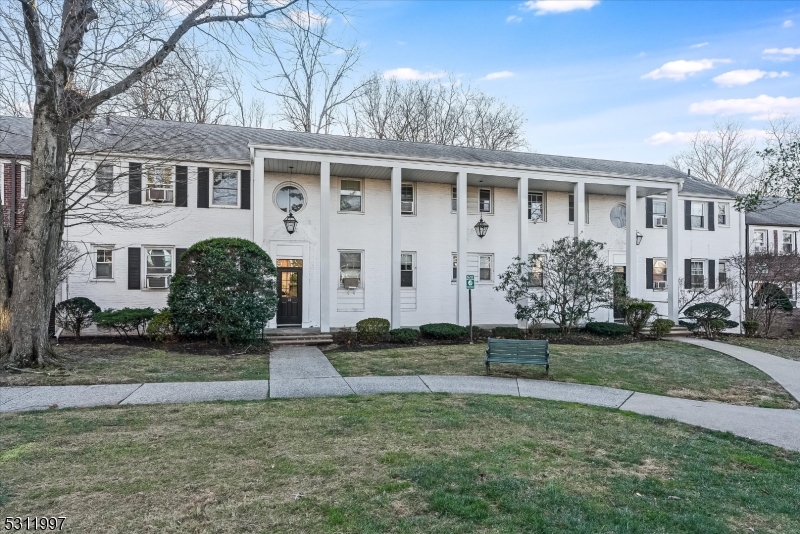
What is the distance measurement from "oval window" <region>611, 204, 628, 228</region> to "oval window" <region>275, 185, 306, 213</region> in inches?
529

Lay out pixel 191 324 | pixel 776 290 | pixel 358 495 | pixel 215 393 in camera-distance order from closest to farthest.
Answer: pixel 358 495
pixel 215 393
pixel 191 324
pixel 776 290

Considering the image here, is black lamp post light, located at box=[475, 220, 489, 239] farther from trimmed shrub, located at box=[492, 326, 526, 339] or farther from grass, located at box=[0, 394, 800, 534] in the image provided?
grass, located at box=[0, 394, 800, 534]

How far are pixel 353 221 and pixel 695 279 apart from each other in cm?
1568

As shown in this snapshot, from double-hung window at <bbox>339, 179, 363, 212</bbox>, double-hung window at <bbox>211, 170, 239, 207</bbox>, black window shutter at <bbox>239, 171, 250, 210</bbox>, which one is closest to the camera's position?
double-hung window at <bbox>211, 170, 239, 207</bbox>

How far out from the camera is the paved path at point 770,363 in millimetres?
8789

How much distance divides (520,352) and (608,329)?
8381mm

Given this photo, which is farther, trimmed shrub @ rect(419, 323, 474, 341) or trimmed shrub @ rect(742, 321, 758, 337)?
trimmed shrub @ rect(742, 321, 758, 337)

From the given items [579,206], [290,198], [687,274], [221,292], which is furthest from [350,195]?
[687,274]

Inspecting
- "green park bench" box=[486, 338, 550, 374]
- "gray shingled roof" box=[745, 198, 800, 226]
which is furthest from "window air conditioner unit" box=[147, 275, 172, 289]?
"gray shingled roof" box=[745, 198, 800, 226]

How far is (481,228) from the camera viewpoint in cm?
1823

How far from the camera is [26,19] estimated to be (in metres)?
8.30

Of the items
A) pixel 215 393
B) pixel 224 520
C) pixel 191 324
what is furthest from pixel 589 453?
pixel 191 324

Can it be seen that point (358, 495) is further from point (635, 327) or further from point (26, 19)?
point (635, 327)

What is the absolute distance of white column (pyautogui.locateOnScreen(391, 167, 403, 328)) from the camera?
15.3 meters
